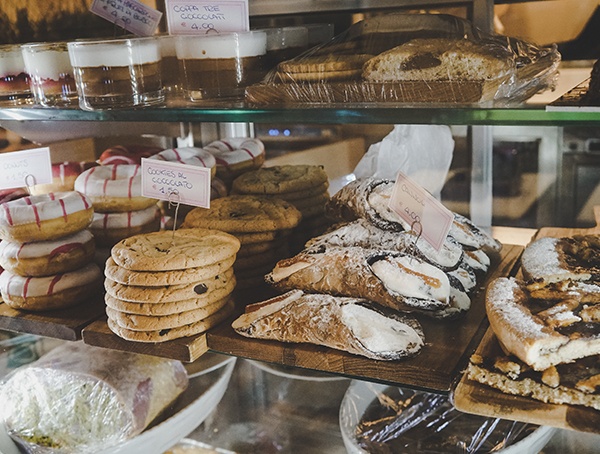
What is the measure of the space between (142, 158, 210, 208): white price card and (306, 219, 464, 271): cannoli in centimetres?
A: 26

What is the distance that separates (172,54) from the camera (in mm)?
1330

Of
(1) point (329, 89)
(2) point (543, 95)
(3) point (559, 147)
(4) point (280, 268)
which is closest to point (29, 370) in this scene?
(4) point (280, 268)

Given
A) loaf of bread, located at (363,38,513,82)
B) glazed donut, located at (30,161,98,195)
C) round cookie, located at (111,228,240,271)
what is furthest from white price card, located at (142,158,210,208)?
glazed donut, located at (30,161,98,195)

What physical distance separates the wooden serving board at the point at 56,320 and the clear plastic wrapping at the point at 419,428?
608mm

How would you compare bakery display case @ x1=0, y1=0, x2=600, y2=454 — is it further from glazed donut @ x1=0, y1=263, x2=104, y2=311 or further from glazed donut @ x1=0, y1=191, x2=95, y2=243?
glazed donut @ x1=0, y1=191, x2=95, y2=243

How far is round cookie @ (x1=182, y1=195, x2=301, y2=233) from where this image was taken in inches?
55.9

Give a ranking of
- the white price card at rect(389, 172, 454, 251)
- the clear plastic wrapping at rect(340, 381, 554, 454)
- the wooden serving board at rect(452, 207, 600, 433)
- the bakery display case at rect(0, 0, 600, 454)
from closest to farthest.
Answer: the wooden serving board at rect(452, 207, 600, 433) → the bakery display case at rect(0, 0, 600, 454) → the white price card at rect(389, 172, 454, 251) → the clear plastic wrapping at rect(340, 381, 554, 454)

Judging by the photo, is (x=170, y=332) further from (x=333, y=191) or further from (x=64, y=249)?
(x=333, y=191)

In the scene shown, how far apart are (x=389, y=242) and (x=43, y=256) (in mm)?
763

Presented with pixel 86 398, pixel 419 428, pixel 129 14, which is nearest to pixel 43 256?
pixel 86 398

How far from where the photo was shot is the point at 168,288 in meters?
1.23

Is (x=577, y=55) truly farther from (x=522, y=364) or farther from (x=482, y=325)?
(x=522, y=364)

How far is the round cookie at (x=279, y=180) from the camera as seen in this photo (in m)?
1.63

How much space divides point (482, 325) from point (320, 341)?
30 cm
